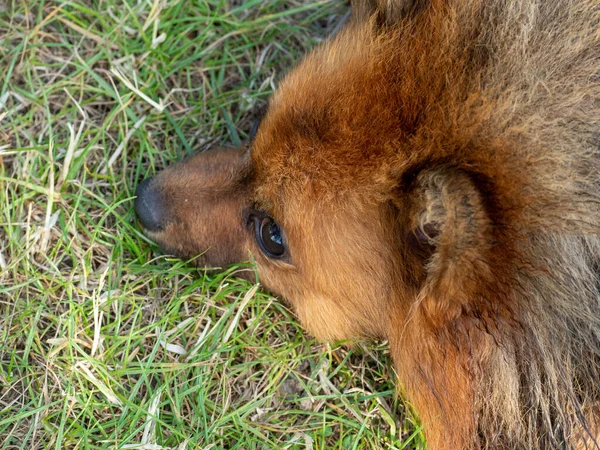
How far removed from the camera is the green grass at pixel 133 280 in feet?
11.4

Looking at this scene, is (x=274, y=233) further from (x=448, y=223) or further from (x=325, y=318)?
(x=448, y=223)

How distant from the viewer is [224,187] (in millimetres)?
3318

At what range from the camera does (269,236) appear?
10.3 feet

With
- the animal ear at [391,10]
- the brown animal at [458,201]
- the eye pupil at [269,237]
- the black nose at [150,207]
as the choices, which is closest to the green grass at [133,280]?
the black nose at [150,207]

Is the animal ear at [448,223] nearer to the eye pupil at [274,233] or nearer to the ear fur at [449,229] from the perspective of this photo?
the ear fur at [449,229]

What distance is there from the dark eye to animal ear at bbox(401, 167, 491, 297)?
81cm

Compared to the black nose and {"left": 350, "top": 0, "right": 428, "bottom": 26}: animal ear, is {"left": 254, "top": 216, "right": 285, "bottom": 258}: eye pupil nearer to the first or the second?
the black nose

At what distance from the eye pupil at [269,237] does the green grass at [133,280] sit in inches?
18.9

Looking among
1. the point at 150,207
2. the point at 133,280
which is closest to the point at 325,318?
the point at 150,207

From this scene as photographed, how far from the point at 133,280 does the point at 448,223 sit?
2.27 metres

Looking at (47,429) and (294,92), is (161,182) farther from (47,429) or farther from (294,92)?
(47,429)

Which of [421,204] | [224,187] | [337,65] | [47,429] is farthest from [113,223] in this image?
[421,204]

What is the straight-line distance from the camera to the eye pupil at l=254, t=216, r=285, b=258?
311 centimetres

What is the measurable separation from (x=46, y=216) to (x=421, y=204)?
2.41m
